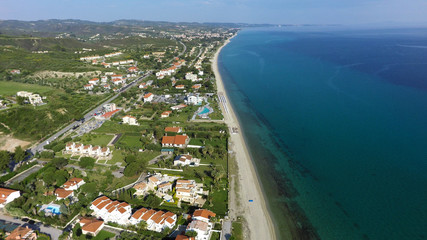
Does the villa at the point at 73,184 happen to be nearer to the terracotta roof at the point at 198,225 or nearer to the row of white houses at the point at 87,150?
the row of white houses at the point at 87,150

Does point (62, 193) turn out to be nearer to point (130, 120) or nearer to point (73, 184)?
point (73, 184)

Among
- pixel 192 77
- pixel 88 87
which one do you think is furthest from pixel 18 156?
pixel 192 77

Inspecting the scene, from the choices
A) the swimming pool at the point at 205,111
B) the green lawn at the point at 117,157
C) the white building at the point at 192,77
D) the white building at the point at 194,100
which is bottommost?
the green lawn at the point at 117,157

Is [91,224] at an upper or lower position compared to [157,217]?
lower

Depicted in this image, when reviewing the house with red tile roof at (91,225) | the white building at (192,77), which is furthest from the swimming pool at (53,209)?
the white building at (192,77)

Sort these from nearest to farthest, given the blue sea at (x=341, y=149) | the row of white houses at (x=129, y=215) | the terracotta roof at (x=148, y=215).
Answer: the row of white houses at (x=129, y=215) < the terracotta roof at (x=148, y=215) < the blue sea at (x=341, y=149)

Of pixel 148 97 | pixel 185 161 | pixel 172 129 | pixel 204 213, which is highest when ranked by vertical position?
pixel 148 97

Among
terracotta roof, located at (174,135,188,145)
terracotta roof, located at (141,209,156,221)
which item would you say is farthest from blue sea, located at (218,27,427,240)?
terracotta roof, located at (141,209,156,221)
